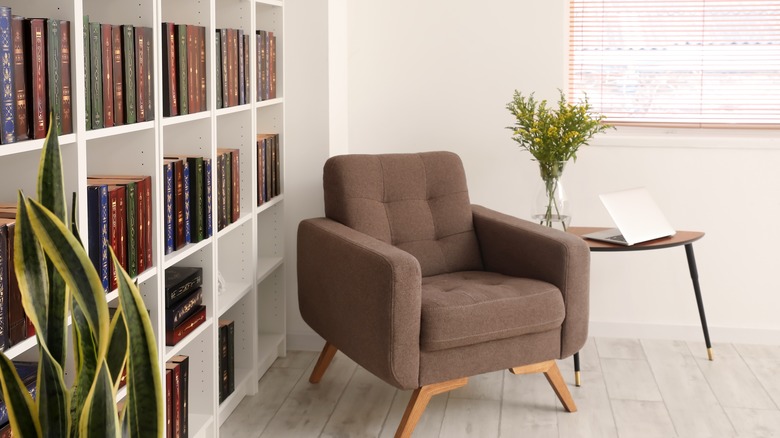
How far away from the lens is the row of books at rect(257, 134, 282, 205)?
3521 mm

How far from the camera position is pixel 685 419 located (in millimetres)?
3205

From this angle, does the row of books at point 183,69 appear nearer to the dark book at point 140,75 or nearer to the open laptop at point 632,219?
the dark book at point 140,75

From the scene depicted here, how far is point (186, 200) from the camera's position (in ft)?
9.12

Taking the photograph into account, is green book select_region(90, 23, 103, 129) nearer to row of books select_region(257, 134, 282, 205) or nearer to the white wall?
row of books select_region(257, 134, 282, 205)

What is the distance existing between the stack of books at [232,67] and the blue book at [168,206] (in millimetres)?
505

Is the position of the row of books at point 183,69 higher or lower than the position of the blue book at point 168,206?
higher

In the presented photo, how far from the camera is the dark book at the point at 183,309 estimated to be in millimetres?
2678

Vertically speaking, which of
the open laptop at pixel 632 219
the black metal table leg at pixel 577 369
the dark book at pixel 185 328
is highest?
the open laptop at pixel 632 219

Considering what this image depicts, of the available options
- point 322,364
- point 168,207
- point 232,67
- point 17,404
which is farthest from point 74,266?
point 322,364

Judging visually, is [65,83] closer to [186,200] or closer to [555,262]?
[186,200]

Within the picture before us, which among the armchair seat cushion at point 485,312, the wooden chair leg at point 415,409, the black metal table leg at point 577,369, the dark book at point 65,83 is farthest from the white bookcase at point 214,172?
the black metal table leg at point 577,369

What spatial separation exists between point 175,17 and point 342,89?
4.29ft

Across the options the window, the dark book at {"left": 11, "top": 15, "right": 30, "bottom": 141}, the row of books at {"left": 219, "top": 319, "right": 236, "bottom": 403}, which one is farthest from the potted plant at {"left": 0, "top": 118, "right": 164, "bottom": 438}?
the window

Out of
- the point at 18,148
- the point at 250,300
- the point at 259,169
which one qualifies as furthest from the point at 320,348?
the point at 18,148
